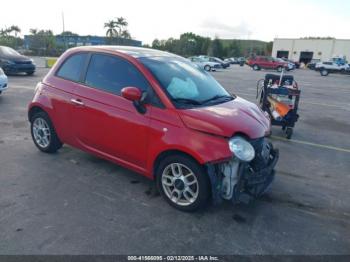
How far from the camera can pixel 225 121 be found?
3.33m

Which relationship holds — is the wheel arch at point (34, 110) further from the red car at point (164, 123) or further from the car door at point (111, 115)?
the car door at point (111, 115)

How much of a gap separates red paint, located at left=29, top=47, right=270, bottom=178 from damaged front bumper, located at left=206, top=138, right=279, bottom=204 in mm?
158

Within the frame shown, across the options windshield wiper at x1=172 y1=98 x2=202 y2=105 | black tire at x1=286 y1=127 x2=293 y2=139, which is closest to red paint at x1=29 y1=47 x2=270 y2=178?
windshield wiper at x1=172 y1=98 x2=202 y2=105

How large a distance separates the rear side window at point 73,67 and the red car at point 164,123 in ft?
0.05

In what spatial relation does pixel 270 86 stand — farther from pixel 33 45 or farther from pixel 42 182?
pixel 33 45

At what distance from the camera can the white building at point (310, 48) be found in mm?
64750

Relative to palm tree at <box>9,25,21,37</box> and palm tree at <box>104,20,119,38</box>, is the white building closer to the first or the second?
palm tree at <box>104,20,119,38</box>

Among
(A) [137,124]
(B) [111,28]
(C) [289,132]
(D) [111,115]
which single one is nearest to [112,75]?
(D) [111,115]

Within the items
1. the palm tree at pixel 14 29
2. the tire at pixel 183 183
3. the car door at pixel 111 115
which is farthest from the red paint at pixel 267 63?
the palm tree at pixel 14 29

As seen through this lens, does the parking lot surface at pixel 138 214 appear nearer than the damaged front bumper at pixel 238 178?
Yes

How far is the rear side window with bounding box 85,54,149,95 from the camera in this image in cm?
383

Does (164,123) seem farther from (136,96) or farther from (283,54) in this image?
(283,54)

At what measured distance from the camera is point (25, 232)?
3.02 m

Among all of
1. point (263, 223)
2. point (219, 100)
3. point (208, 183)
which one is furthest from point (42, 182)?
point (263, 223)
